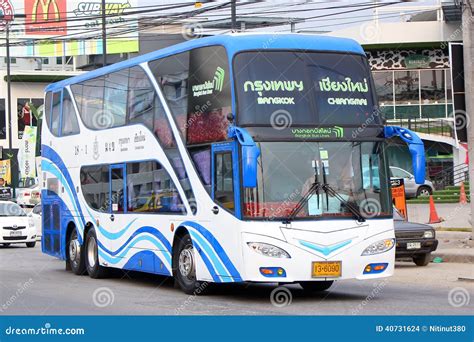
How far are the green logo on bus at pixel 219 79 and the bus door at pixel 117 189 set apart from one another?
3.92 m

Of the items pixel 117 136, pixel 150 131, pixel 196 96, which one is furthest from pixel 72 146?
pixel 196 96

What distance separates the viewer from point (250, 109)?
48.2 feet

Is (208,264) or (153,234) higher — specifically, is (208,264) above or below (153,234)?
below

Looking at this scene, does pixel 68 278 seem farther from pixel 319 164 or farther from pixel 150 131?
pixel 319 164

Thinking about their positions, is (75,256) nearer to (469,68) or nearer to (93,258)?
A: (93,258)

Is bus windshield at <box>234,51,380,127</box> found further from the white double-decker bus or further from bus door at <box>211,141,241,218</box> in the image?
bus door at <box>211,141,241,218</box>

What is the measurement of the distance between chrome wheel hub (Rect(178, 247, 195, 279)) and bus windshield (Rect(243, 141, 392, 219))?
187cm

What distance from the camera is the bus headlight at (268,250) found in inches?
565

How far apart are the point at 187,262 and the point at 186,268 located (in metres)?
0.12

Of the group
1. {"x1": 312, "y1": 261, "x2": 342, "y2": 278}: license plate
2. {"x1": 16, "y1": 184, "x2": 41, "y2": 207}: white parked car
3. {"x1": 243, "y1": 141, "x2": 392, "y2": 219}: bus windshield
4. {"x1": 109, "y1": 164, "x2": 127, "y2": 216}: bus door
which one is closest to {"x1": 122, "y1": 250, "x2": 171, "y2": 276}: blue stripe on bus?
{"x1": 109, "y1": 164, "x2": 127, "y2": 216}: bus door

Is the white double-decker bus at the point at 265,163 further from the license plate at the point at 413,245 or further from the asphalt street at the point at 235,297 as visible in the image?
the license plate at the point at 413,245

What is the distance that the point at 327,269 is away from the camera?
14.5 meters

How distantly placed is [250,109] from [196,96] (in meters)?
1.42

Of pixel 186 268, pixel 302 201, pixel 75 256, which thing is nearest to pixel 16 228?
pixel 75 256
